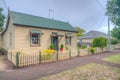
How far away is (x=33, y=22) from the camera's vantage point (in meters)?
16.3

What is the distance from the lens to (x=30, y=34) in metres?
15.2

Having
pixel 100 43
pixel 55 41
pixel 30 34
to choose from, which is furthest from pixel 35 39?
pixel 100 43

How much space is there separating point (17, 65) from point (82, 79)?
5290 millimetres

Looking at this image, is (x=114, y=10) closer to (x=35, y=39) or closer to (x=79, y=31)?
(x=35, y=39)

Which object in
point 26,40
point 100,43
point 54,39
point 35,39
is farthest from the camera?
point 100,43

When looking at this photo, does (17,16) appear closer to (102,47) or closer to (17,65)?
(17,65)

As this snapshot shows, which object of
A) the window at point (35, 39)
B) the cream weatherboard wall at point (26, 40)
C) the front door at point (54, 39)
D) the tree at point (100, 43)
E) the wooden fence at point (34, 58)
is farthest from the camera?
the tree at point (100, 43)

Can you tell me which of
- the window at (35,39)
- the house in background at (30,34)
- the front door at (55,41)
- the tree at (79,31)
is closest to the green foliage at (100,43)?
the house in background at (30,34)

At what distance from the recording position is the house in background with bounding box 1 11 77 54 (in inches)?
562

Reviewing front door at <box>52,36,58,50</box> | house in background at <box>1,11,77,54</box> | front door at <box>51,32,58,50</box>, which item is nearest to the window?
house in background at <box>1,11,77,54</box>

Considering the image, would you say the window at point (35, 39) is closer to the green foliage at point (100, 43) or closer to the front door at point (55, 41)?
the front door at point (55, 41)

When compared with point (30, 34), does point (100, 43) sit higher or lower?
lower

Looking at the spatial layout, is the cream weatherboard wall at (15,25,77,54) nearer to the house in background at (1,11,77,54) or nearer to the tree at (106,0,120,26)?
the house in background at (1,11,77,54)

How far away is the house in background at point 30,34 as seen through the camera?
14.3 meters
